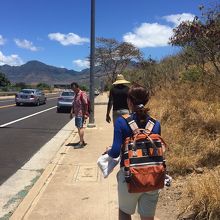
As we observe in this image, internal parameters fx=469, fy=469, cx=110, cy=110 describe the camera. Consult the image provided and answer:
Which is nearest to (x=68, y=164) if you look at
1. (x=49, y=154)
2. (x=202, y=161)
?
(x=49, y=154)

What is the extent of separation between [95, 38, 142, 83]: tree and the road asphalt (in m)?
45.9

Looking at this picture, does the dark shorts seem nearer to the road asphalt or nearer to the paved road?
the paved road

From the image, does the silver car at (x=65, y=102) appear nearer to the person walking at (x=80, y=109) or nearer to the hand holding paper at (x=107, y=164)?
the person walking at (x=80, y=109)

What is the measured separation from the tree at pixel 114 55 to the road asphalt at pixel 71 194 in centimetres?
4593

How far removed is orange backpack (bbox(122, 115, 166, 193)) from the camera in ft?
13.4

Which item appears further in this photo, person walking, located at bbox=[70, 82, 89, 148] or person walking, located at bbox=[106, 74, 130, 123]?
person walking, located at bbox=[70, 82, 89, 148]

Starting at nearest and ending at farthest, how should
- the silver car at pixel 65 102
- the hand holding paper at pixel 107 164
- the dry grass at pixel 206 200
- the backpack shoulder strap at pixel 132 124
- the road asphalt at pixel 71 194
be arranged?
1. the backpack shoulder strap at pixel 132 124
2. the hand holding paper at pixel 107 164
3. the dry grass at pixel 206 200
4. the road asphalt at pixel 71 194
5. the silver car at pixel 65 102

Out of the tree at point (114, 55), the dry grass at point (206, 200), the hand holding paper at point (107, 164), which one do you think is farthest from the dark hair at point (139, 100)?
the tree at point (114, 55)

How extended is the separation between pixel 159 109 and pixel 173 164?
6530 mm

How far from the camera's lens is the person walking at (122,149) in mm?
4250

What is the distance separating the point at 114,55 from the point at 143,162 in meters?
53.7

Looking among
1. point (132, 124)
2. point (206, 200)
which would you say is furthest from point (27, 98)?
point (132, 124)

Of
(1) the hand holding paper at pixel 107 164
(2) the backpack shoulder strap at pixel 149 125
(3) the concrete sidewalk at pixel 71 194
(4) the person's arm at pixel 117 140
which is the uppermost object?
(2) the backpack shoulder strap at pixel 149 125

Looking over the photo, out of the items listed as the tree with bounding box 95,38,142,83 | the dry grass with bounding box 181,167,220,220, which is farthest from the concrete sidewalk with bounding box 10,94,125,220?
the tree with bounding box 95,38,142,83
